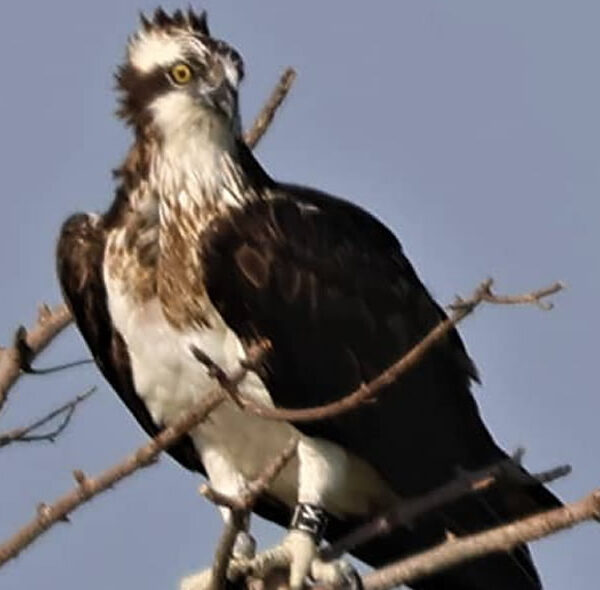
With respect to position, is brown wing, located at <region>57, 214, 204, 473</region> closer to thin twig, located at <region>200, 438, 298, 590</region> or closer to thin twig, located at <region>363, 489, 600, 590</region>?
thin twig, located at <region>200, 438, 298, 590</region>

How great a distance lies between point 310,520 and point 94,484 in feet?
6.17

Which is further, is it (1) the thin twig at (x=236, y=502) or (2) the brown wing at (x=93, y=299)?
(2) the brown wing at (x=93, y=299)

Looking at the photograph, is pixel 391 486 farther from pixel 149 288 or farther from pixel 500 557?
pixel 149 288

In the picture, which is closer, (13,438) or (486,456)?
(13,438)

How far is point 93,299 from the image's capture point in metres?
7.54

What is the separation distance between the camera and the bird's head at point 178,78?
724 cm

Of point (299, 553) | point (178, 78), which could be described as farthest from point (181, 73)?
point (299, 553)

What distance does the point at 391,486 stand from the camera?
7465 millimetres

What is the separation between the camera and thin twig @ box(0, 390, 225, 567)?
17.4 ft

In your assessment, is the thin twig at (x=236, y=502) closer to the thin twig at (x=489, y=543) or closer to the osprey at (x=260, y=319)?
the thin twig at (x=489, y=543)

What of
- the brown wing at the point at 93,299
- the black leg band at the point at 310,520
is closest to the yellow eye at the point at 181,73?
the brown wing at the point at 93,299

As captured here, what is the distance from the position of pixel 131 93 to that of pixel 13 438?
4.82 ft

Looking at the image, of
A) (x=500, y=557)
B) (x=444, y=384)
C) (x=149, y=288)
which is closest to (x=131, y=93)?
(x=149, y=288)

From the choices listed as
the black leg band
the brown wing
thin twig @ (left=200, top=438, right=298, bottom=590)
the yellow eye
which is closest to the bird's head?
the yellow eye
